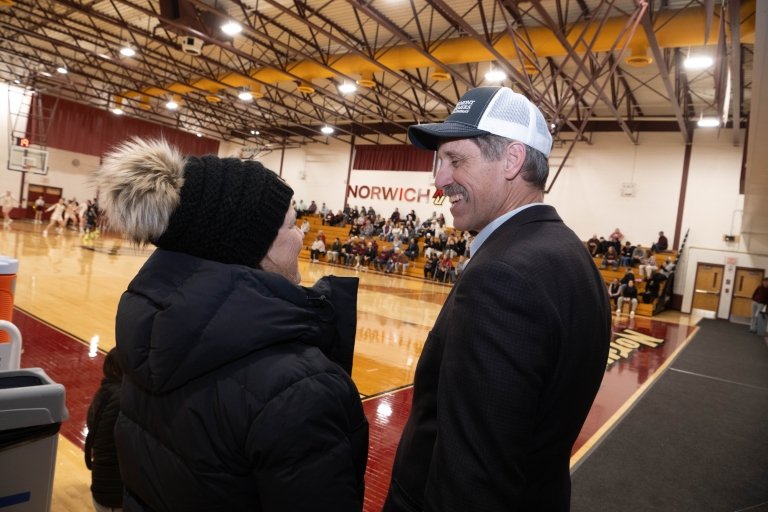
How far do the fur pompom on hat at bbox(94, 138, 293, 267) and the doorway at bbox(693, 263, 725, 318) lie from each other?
20195 mm

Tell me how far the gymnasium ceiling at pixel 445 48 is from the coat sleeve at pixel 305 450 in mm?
9375

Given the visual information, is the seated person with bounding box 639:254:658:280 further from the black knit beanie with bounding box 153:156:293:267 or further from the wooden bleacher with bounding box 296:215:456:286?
the black knit beanie with bounding box 153:156:293:267

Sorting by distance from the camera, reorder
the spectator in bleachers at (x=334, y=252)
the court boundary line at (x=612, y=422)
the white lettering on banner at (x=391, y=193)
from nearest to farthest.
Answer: the court boundary line at (x=612, y=422)
the spectator in bleachers at (x=334, y=252)
the white lettering on banner at (x=391, y=193)

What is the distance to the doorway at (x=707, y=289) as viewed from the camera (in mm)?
17500

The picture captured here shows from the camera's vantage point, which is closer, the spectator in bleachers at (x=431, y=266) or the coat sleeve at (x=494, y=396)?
the coat sleeve at (x=494, y=396)

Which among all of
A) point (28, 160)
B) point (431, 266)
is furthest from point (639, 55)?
point (28, 160)

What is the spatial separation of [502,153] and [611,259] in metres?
18.0

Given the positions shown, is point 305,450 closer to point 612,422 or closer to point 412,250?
point 612,422

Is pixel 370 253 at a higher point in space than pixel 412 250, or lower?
lower

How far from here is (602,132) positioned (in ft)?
63.9

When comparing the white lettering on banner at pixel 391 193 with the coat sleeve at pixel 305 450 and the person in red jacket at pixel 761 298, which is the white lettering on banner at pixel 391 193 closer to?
the person in red jacket at pixel 761 298

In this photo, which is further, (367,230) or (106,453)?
(367,230)

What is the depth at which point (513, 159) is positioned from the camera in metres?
1.27

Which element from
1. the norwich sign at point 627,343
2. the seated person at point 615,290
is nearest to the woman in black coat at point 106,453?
the norwich sign at point 627,343
